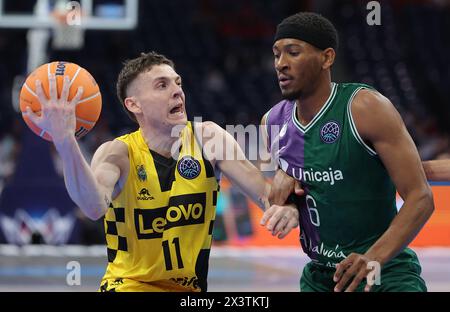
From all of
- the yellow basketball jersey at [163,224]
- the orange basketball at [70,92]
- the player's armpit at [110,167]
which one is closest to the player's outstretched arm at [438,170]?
the yellow basketball jersey at [163,224]

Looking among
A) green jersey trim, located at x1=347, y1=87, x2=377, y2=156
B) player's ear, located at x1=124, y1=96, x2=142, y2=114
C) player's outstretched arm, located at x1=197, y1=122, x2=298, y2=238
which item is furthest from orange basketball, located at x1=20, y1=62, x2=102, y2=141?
green jersey trim, located at x1=347, y1=87, x2=377, y2=156

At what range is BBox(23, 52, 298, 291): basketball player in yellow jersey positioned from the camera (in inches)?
157

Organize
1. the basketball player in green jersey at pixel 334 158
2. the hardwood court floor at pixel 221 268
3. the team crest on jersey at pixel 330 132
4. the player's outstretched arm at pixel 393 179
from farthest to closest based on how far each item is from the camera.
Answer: the hardwood court floor at pixel 221 268 → the team crest on jersey at pixel 330 132 → the basketball player in green jersey at pixel 334 158 → the player's outstretched arm at pixel 393 179

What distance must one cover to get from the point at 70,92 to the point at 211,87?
10.2 meters

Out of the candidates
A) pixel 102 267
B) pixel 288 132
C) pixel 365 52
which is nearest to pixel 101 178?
pixel 288 132

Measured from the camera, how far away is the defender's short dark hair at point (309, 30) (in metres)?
3.79

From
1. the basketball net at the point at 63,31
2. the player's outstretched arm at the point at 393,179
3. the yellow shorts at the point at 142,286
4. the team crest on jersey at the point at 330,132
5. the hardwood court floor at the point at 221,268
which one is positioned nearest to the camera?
the player's outstretched arm at the point at 393,179

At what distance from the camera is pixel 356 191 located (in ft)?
12.4

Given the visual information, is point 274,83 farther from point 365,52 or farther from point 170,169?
point 170,169

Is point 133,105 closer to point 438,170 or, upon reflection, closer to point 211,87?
point 438,170

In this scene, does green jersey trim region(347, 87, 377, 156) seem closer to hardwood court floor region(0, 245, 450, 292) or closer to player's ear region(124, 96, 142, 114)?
player's ear region(124, 96, 142, 114)

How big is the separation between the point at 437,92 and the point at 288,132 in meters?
10.4

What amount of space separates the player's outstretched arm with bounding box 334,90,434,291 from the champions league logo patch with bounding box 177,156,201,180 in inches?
35.7

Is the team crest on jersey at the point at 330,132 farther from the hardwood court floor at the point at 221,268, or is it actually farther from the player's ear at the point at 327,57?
the hardwood court floor at the point at 221,268
